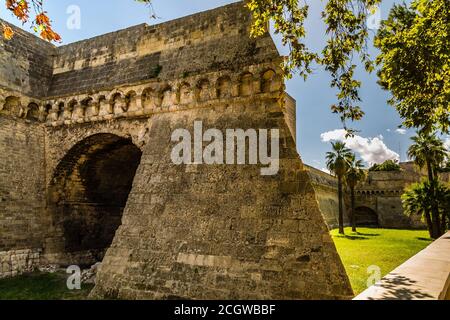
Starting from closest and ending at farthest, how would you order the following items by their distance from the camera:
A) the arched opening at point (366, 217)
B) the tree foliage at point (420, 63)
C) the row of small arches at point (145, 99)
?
the tree foliage at point (420, 63) → the row of small arches at point (145, 99) → the arched opening at point (366, 217)

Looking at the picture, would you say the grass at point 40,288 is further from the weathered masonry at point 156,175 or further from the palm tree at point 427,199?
the palm tree at point 427,199

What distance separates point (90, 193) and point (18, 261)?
135 inches

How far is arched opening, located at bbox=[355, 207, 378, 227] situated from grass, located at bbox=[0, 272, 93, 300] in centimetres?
4573

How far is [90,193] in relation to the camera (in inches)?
521

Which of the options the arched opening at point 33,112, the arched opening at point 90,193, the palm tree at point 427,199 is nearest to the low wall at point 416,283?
the arched opening at point 90,193

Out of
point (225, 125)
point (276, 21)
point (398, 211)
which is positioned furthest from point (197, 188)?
point (398, 211)

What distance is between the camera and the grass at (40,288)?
888 cm

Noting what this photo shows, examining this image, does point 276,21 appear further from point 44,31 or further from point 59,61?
point 59,61

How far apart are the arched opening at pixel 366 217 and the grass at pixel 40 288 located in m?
45.7

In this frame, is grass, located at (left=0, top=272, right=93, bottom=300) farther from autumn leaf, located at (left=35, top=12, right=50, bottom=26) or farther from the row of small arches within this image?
autumn leaf, located at (left=35, top=12, right=50, bottom=26)

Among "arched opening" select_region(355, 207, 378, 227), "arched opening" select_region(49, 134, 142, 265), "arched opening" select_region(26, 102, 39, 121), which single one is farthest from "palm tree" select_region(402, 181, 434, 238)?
"arched opening" select_region(26, 102, 39, 121)

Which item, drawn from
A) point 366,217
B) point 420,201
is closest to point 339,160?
point 420,201

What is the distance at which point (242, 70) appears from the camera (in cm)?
885

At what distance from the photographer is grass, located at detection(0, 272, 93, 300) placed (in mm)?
8875
